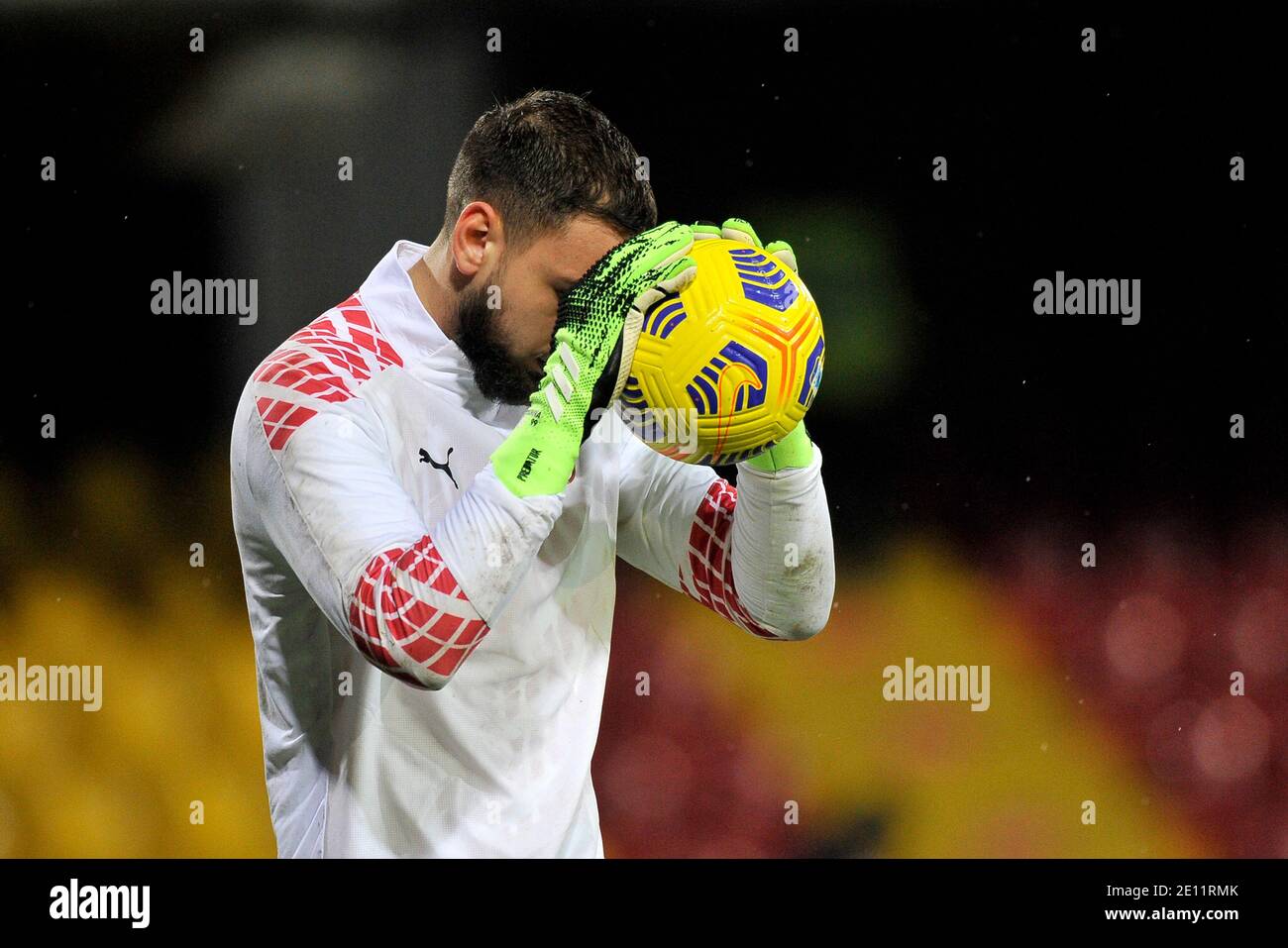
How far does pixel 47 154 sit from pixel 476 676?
211 cm

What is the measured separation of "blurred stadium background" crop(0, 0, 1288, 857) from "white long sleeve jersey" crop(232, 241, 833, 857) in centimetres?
138

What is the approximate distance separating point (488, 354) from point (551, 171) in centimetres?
27

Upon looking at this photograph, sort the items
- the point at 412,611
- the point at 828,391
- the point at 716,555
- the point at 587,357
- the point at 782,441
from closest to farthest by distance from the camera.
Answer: the point at 412,611
the point at 587,357
the point at 782,441
the point at 716,555
the point at 828,391

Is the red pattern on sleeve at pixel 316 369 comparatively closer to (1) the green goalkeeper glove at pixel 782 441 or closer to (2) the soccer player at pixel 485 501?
(2) the soccer player at pixel 485 501

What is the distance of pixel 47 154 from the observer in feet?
10.4

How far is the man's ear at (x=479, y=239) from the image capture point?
1.85 metres

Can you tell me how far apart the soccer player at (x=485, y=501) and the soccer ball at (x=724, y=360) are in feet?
0.12

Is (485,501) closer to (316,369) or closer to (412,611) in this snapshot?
(412,611)

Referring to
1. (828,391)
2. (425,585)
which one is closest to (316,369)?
(425,585)

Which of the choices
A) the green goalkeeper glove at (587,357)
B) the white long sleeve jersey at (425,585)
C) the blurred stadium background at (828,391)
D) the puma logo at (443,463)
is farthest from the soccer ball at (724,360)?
the blurred stadium background at (828,391)

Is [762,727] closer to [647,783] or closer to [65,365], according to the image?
[647,783]

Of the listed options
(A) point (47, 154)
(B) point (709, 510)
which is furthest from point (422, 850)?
(A) point (47, 154)

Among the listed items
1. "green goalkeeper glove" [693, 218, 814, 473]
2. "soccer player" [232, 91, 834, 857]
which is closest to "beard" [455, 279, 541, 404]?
"soccer player" [232, 91, 834, 857]

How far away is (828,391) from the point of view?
3.37m
